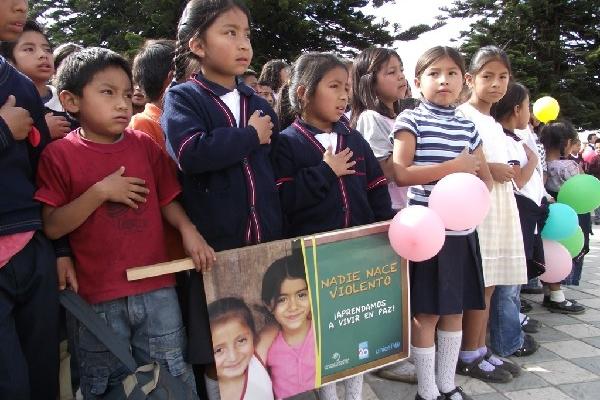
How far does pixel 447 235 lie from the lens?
2.44 meters

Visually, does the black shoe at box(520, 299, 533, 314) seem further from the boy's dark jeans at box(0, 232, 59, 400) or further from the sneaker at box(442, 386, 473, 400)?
the boy's dark jeans at box(0, 232, 59, 400)

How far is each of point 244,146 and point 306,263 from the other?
0.54 metres

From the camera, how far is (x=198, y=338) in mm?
1876

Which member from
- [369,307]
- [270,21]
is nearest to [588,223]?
[369,307]

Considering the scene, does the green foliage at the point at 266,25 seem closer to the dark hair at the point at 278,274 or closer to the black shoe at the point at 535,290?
the black shoe at the point at 535,290

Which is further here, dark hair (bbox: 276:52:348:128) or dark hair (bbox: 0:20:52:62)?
dark hair (bbox: 0:20:52:62)

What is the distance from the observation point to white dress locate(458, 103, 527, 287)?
9.48ft

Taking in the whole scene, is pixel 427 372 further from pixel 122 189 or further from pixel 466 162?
pixel 122 189

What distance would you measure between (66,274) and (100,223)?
0.22 metres

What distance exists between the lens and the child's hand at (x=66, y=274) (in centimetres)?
173

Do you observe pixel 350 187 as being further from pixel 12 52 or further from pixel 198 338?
pixel 12 52

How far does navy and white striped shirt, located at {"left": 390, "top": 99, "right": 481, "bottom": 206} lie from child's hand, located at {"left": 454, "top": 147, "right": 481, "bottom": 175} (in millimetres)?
66

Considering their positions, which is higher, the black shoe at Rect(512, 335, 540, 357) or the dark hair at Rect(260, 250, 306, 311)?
the dark hair at Rect(260, 250, 306, 311)

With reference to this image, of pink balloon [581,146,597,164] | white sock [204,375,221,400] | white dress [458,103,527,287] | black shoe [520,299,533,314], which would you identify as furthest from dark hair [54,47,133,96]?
pink balloon [581,146,597,164]
